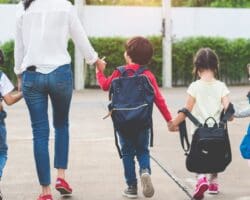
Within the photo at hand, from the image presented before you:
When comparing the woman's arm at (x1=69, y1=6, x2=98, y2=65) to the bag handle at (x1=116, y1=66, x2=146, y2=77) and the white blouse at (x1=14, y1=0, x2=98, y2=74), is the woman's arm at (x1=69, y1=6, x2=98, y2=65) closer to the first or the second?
the white blouse at (x1=14, y1=0, x2=98, y2=74)

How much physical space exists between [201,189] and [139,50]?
1.21 meters

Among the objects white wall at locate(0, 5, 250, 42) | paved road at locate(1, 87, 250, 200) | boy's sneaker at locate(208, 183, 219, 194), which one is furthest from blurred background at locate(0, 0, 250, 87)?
boy's sneaker at locate(208, 183, 219, 194)

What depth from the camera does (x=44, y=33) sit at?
4.81 metres

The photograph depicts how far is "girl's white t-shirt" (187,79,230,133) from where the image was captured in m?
5.03

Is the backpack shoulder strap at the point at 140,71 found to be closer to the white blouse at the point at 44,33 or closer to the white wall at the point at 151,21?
the white blouse at the point at 44,33

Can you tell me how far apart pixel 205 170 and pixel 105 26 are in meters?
11.7

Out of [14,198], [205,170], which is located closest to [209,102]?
[205,170]

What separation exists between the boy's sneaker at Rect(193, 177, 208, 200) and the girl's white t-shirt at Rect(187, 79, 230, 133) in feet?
1.54

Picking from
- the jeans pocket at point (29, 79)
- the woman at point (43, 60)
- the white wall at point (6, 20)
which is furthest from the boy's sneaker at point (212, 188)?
the white wall at point (6, 20)

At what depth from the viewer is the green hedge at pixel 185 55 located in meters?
15.6

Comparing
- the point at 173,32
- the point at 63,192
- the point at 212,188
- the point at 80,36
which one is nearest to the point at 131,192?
the point at 63,192

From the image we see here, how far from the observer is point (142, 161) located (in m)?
5.12

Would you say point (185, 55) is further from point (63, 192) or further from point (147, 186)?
point (147, 186)

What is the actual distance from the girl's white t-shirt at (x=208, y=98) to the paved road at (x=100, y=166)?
711 millimetres
